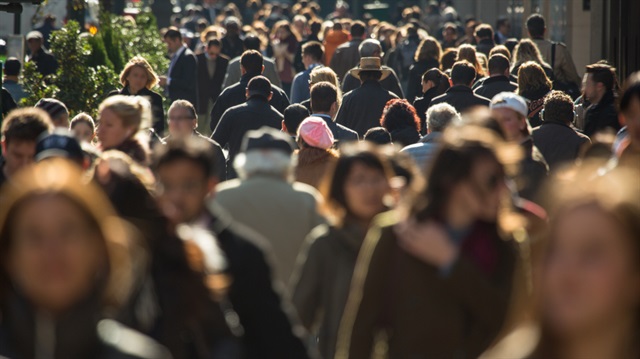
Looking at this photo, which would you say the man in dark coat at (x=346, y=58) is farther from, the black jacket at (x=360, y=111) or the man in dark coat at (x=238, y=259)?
the man in dark coat at (x=238, y=259)

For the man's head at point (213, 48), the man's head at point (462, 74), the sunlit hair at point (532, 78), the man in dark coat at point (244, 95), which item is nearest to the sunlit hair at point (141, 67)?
the man in dark coat at point (244, 95)

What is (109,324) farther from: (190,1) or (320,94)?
(190,1)

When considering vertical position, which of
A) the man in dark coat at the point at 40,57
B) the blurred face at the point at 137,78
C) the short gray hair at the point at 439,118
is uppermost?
the short gray hair at the point at 439,118

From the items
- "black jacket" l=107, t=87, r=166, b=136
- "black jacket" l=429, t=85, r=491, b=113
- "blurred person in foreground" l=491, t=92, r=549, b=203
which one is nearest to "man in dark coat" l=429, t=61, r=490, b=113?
"black jacket" l=429, t=85, r=491, b=113

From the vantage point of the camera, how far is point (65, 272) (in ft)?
11.1

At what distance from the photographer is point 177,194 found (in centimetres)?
498

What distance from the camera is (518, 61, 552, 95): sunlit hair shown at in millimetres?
13656

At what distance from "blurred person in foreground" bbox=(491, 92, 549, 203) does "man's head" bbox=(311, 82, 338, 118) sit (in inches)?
146

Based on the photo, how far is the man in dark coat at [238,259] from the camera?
4699 millimetres

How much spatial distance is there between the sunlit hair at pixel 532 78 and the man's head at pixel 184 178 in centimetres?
885

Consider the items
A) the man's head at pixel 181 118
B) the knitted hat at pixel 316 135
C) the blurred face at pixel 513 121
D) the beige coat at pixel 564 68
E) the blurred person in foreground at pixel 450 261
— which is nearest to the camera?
the blurred person in foreground at pixel 450 261

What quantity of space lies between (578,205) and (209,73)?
18.7 meters

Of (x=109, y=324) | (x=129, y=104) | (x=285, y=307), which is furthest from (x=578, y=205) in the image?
(x=129, y=104)

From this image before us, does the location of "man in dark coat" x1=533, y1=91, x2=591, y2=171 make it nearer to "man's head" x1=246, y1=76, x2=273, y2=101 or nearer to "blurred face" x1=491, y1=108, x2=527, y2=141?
"blurred face" x1=491, y1=108, x2=527, y2=141
